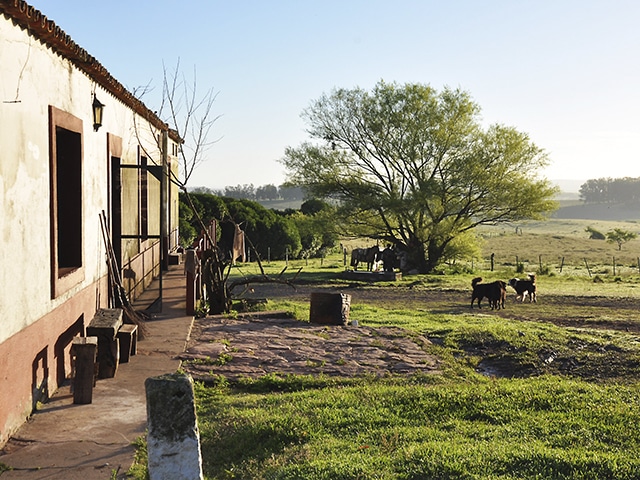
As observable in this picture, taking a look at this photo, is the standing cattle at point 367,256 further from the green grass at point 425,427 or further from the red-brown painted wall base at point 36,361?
the red-brown painted wall base at point 36,361

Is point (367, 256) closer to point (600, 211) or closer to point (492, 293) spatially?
point (492, 293)

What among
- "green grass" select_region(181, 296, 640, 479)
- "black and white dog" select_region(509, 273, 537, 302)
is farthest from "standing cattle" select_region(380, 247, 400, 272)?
"green grass" select_region(181, 296, 640, 479)

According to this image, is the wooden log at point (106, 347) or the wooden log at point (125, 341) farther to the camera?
the wooden log at point (125, 341)

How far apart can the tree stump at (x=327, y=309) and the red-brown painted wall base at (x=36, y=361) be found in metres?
4.86

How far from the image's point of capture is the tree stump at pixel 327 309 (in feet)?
42.6

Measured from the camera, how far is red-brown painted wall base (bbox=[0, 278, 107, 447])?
227 inches

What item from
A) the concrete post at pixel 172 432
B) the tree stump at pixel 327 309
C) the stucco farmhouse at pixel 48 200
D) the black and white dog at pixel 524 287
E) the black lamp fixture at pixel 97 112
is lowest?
the black and white dog at pixel 524 287

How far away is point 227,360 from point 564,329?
7.31 metres

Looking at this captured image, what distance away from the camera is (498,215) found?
1319 inches

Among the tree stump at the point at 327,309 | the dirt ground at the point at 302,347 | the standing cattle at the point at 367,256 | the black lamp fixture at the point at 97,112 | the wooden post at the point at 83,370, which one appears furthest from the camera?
the standing cattle at the point at 367,256

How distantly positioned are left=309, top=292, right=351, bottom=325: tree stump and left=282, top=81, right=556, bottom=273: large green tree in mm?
19754

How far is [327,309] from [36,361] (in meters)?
6.85

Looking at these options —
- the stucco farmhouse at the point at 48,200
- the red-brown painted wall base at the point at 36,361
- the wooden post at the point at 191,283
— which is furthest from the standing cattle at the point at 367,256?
the red-brown painted wall base at the point at 36,361

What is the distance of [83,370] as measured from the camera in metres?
7.06
